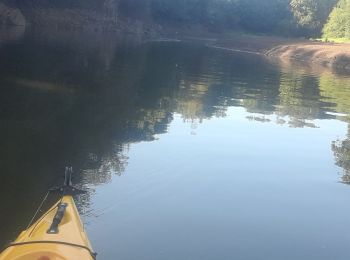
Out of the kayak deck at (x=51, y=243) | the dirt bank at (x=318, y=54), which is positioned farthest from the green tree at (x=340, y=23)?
the kayak deck at (x=51, y=243)

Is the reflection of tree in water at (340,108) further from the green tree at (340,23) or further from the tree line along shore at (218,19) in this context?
the green tree at (340,23)

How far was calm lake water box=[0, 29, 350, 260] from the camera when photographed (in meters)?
8.80

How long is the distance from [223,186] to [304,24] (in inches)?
3759

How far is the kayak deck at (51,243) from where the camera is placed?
5762 mm

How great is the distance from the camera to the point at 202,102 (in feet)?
72.1

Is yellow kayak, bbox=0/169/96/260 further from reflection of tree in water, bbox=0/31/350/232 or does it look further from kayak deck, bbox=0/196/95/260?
reflection of tree in water, bbox=0/31/350/232

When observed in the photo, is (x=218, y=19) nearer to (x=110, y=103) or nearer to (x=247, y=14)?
(x=247, y=14)

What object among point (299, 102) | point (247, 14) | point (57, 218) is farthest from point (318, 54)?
Answer: point (57, 218)

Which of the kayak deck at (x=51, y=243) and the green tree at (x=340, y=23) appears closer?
the kayak deck at (x=51, y=243)

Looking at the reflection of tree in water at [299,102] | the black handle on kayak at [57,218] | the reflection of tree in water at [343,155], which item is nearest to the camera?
the black handle on kayak at [57,218]

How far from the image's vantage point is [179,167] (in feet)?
40.7

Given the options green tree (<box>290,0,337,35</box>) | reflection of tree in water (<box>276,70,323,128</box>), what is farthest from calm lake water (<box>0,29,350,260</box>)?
green tree (<box>290,0,337,35</box>)

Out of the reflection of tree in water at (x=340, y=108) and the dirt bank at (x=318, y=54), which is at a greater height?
the dirt bank at (x=318, y=54)

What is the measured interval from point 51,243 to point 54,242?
1.3 inches
